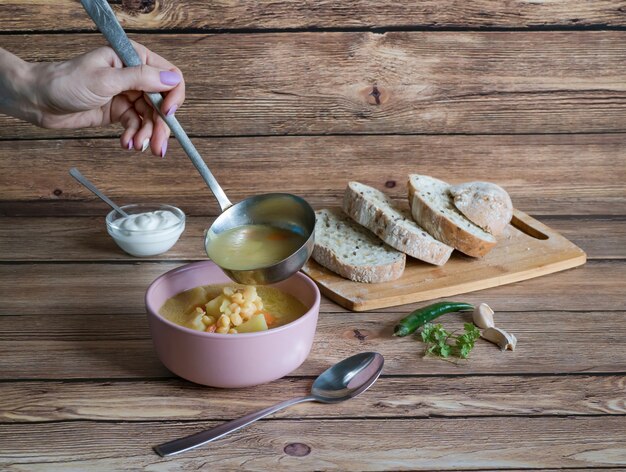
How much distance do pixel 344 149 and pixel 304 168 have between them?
0.14m

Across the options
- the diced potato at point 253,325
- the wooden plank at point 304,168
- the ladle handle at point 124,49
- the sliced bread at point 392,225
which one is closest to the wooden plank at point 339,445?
the diced potato at point 253,325

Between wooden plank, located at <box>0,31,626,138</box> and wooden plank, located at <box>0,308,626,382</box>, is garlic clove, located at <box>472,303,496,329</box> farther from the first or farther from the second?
wooden plank, located at <box>0,31,626,138</box>

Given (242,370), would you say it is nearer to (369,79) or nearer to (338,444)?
(338,444)

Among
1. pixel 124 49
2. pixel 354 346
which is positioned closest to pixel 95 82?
pixel 124 49

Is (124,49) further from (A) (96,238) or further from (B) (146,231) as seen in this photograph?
(A) (96,238)

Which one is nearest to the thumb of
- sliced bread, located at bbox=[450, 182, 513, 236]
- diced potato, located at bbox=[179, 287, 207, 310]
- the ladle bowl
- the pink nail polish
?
the pink nail polish

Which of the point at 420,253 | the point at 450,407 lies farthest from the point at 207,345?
the point at 420,253

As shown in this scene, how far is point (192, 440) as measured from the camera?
49.9 inches

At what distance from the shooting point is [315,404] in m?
1.40

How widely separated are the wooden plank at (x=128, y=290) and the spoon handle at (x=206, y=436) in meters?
0.48

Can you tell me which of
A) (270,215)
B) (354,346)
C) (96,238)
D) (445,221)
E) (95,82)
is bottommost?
(96,238)

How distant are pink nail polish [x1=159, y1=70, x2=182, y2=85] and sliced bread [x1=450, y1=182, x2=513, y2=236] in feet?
2.76

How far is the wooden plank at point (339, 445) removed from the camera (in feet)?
4.05

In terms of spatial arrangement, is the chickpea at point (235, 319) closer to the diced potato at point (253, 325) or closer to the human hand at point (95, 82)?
the diced potato at point (253, 325)
